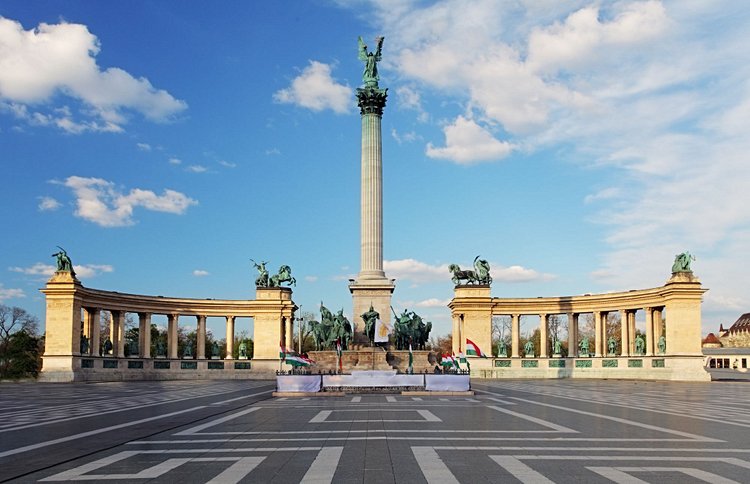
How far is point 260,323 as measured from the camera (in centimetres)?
9569

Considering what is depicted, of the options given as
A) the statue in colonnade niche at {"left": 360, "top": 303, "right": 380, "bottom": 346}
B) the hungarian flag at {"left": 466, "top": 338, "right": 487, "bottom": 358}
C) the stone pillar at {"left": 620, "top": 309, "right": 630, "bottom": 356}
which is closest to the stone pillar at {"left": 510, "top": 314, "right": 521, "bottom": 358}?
the hungarian flag at {"left": 466, "top": 338, "right": 487, "bottom": 358}

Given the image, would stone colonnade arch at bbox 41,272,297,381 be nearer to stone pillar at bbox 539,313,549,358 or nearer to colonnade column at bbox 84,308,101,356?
colonnade column at bbox 84,308,101,356

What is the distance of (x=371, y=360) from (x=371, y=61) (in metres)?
30.8

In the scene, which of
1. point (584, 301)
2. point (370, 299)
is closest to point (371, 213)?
point (370, 299)

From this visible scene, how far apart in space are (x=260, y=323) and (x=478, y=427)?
73718mm

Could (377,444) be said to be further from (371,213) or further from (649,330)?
(649,330)

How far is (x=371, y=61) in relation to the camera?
75.5 meters

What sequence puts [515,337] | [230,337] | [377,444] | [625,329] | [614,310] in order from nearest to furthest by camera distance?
[377,444] → [625,329] → [614,310] → [515,337] → [230,337]

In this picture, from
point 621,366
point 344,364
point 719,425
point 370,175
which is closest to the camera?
point 719,425

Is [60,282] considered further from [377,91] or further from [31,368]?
[377,91]

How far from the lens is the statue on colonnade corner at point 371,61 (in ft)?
246

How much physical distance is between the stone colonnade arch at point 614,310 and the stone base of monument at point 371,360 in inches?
1056

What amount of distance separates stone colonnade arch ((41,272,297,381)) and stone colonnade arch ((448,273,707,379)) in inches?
910

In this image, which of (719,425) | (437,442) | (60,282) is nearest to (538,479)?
(437,442)
